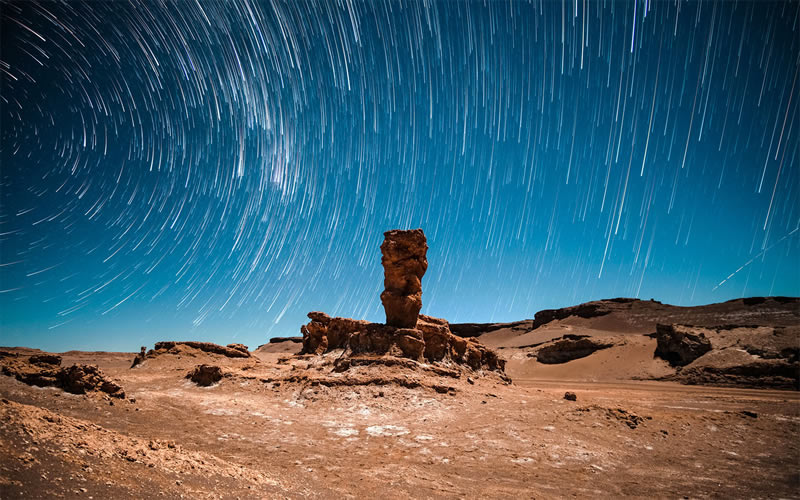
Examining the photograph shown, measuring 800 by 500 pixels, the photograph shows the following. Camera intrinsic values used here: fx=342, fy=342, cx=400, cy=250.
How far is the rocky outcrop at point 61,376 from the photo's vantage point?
423 inches

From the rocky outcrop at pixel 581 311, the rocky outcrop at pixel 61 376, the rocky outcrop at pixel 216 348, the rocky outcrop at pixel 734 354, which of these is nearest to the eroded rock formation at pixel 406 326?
the rocky outcrop at pixel 61 376

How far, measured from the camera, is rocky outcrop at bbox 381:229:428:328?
21.7 meters

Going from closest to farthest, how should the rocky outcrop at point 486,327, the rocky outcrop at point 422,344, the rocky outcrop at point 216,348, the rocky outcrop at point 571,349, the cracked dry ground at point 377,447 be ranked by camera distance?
the cracked dry ground at point 377,447 < the rocky outcrop at point 422,344 < the rocky outcrop at point 216,348 < the rocky outcrop at point 571,349 < the rocky outcrop at point 486,327

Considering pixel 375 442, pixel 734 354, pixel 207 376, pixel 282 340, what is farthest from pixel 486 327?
pixel 375 442

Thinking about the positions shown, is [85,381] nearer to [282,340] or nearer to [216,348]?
[216,348]

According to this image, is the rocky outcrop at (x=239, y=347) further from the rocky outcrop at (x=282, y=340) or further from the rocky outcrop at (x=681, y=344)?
the rocky outcrop at (x=282, y=340)

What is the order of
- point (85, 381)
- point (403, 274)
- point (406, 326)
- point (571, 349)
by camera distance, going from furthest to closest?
point (571, 349)
point (403, 274)
point (406, 326)
point (85, 381)

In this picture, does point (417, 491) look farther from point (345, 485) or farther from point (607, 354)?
point (607, 354)

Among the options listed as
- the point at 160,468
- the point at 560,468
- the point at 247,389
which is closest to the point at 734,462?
the point at 560,468

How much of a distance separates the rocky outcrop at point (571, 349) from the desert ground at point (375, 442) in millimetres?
29037

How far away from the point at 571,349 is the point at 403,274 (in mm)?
36723

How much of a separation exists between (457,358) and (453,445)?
499 inches

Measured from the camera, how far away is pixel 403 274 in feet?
74.0

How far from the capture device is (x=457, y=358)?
22906 mm
